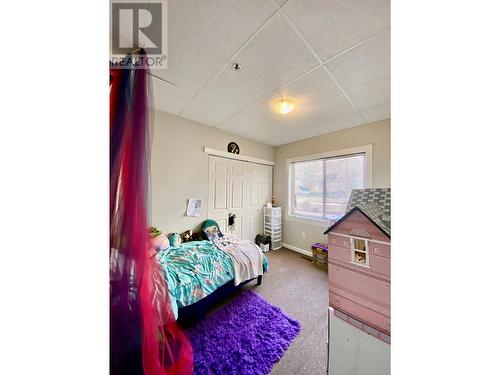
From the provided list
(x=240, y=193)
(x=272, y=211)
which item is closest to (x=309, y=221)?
(x=272, y=211)

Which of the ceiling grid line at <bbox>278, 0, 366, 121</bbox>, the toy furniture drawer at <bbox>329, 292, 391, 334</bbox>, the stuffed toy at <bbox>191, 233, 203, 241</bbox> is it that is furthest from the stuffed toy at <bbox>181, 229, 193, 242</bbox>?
the ceiling grid line at <bbox>278, 0, 366, 121</bbox>

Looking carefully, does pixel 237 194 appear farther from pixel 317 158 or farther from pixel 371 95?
pixel 371 95

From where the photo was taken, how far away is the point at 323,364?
1184 millimetres

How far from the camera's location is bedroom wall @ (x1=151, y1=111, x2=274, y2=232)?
2223mm

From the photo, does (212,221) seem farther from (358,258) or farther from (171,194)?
(358,258)

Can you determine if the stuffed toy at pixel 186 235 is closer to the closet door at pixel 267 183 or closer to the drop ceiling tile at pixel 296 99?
the closet door at pixel 267 183

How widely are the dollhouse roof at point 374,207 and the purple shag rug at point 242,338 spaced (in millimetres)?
1228

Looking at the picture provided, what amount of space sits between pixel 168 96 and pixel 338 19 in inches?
68.3

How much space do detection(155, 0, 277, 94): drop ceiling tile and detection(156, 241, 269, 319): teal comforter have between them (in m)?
1.80

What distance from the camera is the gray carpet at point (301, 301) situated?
3.92ft

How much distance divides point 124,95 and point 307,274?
285cm

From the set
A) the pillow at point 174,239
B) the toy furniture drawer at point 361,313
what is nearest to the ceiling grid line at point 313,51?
the toy furniture drawer at point 361,313

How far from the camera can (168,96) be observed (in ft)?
6.15
